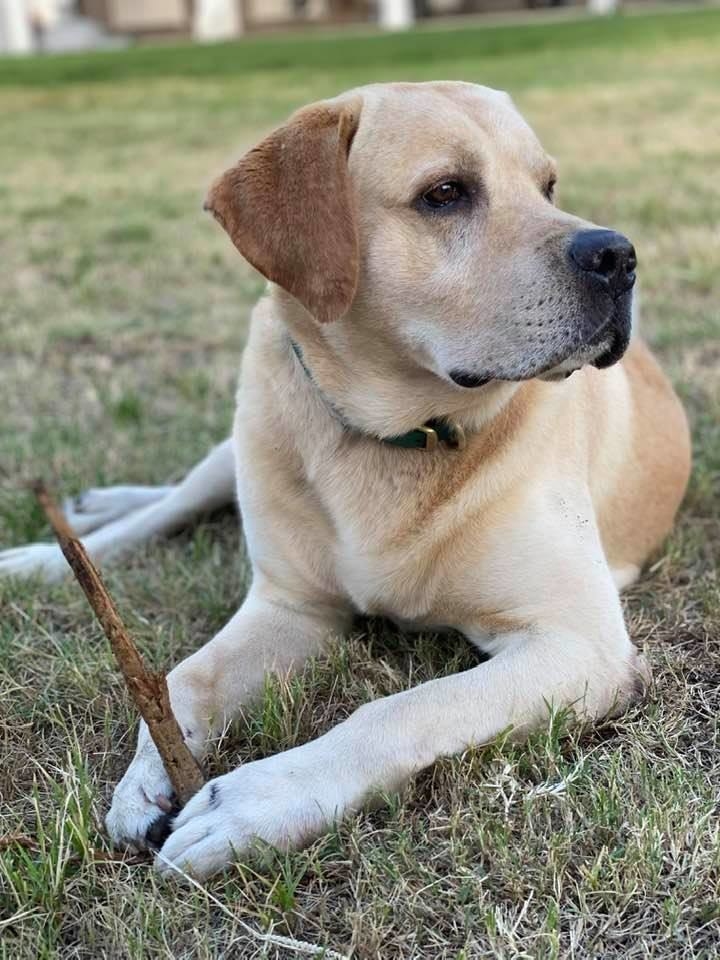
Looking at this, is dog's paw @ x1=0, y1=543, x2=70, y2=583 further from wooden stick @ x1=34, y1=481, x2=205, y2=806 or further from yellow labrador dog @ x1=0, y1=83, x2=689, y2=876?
wooden stick @ x1=34, y1=481, x2=205, y2=806

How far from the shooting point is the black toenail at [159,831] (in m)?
2.31

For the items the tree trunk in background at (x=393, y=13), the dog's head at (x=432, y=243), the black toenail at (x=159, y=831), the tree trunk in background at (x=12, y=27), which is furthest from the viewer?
the tree trunk in background at (x=393, y=13)

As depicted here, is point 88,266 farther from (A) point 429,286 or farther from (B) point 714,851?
(B) point 714,851

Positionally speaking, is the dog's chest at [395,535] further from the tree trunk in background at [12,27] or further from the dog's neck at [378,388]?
the tree trunk in background at [12,27]

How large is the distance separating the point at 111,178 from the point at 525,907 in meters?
10.5

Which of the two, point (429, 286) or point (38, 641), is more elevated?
point (429, 286)

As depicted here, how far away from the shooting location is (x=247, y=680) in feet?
9.28

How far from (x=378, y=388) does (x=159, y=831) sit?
118 centimetres

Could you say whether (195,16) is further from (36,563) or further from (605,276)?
(605,276)

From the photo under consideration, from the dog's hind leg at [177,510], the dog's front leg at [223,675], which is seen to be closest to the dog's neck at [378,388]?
the dog's front leg at [223,675]

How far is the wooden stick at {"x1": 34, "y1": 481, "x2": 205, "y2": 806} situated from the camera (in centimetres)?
217

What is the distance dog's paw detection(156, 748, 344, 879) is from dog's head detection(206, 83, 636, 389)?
38.9 inches

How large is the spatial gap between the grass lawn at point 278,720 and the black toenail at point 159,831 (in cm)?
4

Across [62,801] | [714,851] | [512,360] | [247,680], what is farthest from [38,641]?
[714,851]
